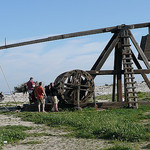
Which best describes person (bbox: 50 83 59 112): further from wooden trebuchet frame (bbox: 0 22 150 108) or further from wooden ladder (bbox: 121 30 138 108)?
wooden ladder (bbox: 121 30 138 108)

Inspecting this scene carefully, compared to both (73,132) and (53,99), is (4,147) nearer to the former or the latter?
(73,132)

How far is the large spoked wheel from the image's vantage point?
18.0 meters

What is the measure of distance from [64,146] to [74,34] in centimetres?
1145

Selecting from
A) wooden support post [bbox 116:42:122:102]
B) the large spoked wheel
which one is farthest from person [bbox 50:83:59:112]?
wooden support post [bbox 116:42:122:102]

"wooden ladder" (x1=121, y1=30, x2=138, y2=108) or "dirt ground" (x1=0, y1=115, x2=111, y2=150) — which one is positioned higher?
"wooden ladder" (x1=121, y1=30, x2=138, y2=108)

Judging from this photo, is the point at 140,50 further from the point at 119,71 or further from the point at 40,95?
the point at 40,95

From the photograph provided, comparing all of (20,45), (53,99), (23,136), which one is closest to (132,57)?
(53,99)

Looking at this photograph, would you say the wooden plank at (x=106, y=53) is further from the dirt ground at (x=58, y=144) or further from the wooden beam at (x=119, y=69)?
the dirt ground at (x=58, y=144)

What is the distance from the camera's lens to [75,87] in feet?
59.8

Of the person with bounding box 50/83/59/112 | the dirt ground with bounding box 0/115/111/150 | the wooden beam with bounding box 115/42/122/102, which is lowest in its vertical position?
the dirt ground with bounding box 0/115/111/150

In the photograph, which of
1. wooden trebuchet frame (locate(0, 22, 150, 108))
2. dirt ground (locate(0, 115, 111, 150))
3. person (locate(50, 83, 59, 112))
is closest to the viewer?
dirt ground (locate(0, 115, 111, 150))

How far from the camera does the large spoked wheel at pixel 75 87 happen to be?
17984 mm

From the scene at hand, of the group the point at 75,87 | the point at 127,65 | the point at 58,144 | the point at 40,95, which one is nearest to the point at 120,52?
the point at 127,65

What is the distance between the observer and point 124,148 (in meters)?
7.27
